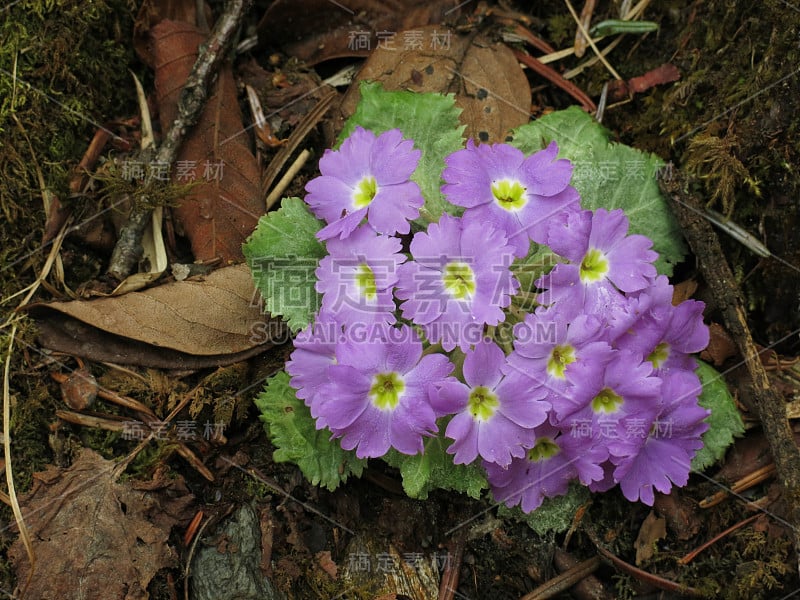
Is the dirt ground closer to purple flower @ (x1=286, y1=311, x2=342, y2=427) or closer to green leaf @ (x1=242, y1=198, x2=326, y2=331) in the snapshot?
green leaf @ (x1=242, y1=198, x2=326, y2=331)

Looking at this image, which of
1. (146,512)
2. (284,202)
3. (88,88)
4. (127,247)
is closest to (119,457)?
(146,512)

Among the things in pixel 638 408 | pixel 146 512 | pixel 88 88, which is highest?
pixel 88 88

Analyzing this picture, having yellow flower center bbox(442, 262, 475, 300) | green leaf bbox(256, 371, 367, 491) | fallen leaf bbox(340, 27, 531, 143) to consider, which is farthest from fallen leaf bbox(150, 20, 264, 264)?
yellow flower center bbox(442, 262, 475, 300)

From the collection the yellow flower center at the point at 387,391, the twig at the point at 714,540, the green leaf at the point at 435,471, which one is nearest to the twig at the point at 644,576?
the twig at the point at 714,540

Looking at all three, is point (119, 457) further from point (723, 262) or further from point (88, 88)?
point (723, 262)

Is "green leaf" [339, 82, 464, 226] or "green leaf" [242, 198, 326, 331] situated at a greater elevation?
"green leaf" [339, 82, 464, 226]
